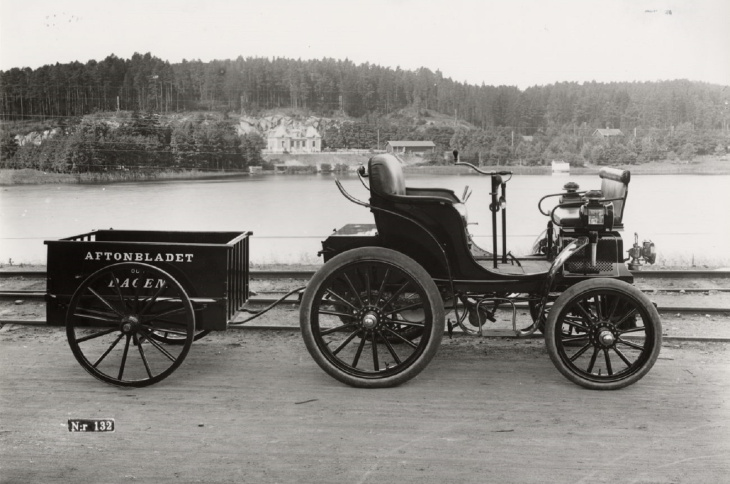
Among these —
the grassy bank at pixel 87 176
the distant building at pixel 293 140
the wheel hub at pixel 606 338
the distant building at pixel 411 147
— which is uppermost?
the distant building at pixel 293 140

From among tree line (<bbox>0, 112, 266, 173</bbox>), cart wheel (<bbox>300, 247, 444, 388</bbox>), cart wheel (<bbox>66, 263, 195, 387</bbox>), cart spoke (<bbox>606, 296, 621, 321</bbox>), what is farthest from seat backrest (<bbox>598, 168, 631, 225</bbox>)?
tree line (<bbox>0, 112, 266, 173</bbox>)

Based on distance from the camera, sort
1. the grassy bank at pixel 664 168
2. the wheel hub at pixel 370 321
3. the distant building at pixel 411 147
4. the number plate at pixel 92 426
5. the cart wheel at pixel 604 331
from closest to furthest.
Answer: the number plate at pixel 92 426 → the cart wheel at pixel 604 331 → the wheel hub at pixel 370 321 → the distant building at pixel 411 147 → the grassy bank at pixel 664 168

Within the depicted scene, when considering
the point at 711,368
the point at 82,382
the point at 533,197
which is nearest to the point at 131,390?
the point at 82,382

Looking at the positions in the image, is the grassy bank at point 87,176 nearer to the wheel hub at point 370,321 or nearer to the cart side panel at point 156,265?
the cart side panel at point 156,265

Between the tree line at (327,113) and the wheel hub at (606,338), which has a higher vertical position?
the tree line at (327,113)

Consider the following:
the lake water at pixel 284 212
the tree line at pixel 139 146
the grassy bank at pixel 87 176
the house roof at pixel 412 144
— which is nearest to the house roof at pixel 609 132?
the lake water at pixel 284 212

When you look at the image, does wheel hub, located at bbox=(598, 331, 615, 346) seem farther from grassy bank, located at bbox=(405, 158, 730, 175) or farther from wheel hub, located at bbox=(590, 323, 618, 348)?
grassy bank, located at bbox=(405, 158, 730, 175)
